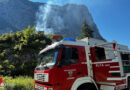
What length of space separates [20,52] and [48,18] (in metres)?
65.9

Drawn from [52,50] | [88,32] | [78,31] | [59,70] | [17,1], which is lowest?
[59,70]

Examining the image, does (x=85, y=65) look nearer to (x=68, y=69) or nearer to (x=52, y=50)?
(x=68, y=69)

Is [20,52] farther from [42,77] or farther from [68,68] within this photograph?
[68,68]

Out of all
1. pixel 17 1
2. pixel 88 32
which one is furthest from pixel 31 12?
pixel 88 32

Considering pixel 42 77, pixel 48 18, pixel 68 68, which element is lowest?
pixel 42 77

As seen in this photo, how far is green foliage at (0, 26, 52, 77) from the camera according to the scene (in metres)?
13.1

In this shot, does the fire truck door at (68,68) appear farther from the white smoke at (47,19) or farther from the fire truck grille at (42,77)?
the white smoke at (47,19)

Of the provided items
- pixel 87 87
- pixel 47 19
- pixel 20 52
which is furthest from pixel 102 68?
pixel 47 19

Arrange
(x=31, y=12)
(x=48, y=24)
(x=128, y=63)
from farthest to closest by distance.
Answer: (x=31, y=12) → (x=48, y=24) → (x=128, y=63)

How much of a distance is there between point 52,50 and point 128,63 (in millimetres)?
3917

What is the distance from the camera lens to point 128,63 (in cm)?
580

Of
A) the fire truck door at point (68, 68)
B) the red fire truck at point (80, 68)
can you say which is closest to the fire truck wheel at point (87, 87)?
the red fire truck at point (80, 68)

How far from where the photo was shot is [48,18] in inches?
3049

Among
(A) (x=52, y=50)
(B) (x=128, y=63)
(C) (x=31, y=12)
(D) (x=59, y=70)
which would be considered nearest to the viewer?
(D) (x=59, y=70)
